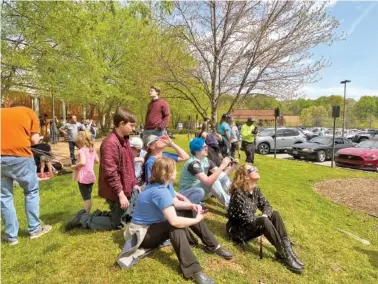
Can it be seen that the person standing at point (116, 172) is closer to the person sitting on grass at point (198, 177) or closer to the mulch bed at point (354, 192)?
the person sitting on grass at point (198, 177)

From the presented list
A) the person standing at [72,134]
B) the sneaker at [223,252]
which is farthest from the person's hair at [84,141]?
the person standing at [72,134]

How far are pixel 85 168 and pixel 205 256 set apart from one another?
228 centimetres

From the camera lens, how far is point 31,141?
13.0 feet

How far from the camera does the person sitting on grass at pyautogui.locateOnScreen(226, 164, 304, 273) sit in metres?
3.80

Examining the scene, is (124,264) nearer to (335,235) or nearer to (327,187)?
(335,235)

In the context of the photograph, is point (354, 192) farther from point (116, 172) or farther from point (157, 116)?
point (116, 172)

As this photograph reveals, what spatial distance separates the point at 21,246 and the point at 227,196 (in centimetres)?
307

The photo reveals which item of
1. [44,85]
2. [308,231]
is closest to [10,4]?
[44,85]

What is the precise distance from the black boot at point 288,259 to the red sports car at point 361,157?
11238mm

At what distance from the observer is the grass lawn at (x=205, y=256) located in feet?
10.7

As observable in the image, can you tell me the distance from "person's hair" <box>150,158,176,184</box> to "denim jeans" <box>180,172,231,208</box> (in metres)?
1.11

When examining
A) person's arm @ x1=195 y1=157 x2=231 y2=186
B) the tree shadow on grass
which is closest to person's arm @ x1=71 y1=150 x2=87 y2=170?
person's arm @ x1=195 y1=157 x2=231 y2=186

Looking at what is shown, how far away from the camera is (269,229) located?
12.4ft

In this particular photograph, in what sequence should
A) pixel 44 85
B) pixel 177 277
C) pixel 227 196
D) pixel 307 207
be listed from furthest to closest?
pixel 44 85, pixel 307 207, pixel 227 196, pixel 177 277
